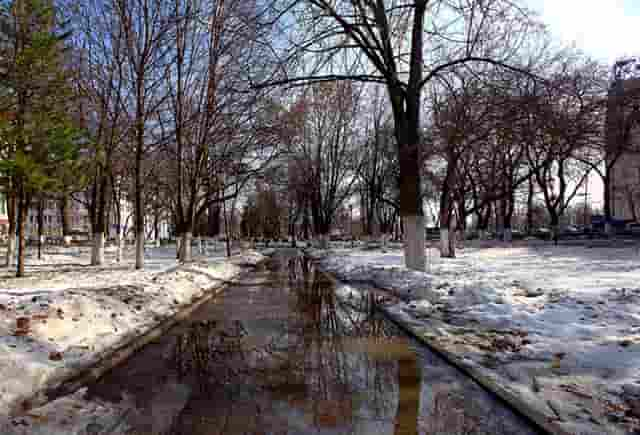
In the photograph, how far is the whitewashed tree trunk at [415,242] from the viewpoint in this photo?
13461 millimetres

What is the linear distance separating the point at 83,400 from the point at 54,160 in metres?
13.3

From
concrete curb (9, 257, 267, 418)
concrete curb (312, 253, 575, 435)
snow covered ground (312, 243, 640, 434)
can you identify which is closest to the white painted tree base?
snow covered ground (312, 243, 640, 434)

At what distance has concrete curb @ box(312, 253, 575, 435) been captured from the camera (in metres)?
3.58

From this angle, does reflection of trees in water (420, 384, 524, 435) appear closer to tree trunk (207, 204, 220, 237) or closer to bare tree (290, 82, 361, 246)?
bare tree (290, 82, 361, 246)

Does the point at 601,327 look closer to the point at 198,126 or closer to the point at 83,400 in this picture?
the point at 83,400

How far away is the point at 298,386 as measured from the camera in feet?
15.3

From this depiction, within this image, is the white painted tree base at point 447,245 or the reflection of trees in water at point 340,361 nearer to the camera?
the reflection of trees in water at point 340,361

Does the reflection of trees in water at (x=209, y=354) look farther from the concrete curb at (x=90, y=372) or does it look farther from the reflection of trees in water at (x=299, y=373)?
the concrete curb at (x=90, y=372)

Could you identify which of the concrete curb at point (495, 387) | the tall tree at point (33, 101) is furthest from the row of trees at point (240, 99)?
the concrete curb at point (495, 387)

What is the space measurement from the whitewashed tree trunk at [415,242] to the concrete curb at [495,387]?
634 centimetres

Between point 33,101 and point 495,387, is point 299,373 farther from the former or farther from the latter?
point 33,101

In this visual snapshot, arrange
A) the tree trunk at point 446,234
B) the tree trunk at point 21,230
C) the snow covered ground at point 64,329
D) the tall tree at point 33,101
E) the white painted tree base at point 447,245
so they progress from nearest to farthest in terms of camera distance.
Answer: the snow covered ground at point 64,329
the tall tree at point 33,101
the tree trunk at point 21,230
the tree trunk at point 446,234
the white painted tree base at point 447,245

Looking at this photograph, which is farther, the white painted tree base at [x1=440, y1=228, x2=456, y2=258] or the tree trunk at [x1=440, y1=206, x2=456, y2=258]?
the white painted tree base at [x1=440, y1=228, x2=456, y2=258]

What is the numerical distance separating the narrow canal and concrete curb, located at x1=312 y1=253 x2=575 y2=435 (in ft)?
0.29
